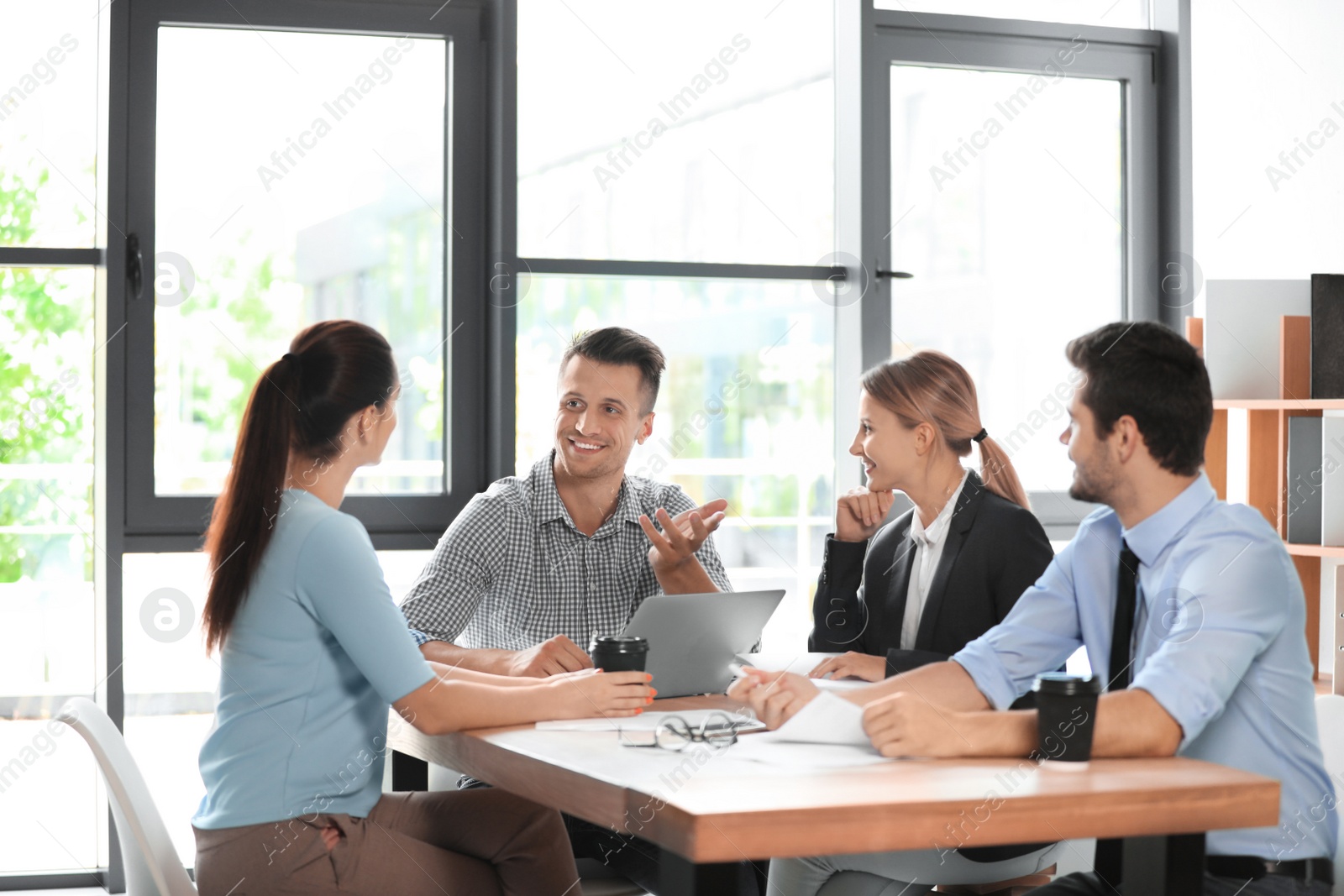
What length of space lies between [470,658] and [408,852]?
1.55 ft

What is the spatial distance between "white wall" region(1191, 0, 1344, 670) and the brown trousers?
1.76 metres

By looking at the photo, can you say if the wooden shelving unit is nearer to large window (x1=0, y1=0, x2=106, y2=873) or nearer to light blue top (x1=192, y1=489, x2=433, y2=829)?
light blue top (x1=192, y1=489, x2=433, y2=829)

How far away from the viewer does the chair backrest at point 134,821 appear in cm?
160

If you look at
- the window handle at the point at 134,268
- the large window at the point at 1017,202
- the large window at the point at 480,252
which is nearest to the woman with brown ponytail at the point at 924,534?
the large window at the point at 480,252

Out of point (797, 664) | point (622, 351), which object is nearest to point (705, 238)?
point (622, 351)

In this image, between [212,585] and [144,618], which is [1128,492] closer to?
[212,585]

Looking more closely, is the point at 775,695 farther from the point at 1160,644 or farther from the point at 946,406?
the point at 946,406

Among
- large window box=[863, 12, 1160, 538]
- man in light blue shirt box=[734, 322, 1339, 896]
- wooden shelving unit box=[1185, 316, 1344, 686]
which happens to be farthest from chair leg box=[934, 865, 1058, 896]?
large window box=[863, 12, 1160, 538]

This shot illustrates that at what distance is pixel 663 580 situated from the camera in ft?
8.14

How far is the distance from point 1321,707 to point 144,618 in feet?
8.67

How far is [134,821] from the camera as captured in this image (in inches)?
62.8

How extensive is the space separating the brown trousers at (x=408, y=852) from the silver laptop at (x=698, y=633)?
0.94 ft

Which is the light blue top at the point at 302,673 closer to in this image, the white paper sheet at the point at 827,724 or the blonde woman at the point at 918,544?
the white paper sheet at the point at 827,724

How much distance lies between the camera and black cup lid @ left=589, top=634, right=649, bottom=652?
6.02ft
